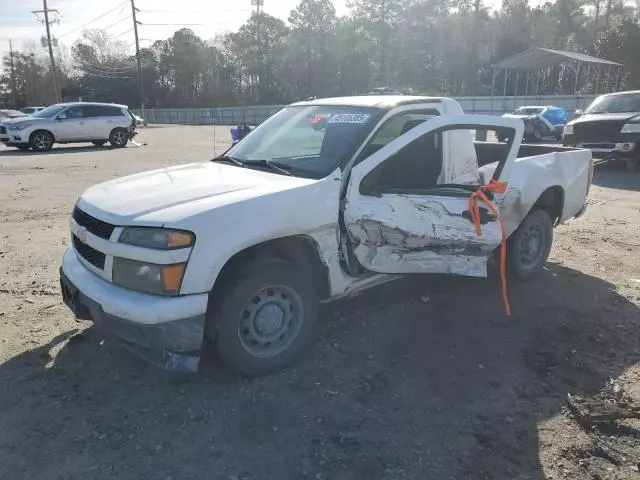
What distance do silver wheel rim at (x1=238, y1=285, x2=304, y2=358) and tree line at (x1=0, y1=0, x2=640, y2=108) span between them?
4214 cm

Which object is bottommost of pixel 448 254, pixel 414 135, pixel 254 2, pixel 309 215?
pixel 448 254

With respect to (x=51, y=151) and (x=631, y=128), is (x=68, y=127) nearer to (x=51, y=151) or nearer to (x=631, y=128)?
(x=51, y=151)

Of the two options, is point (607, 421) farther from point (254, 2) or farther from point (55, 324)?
point (254, 2)

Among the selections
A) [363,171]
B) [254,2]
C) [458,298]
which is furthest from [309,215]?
[254,2]

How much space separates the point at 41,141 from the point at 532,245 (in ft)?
61.5

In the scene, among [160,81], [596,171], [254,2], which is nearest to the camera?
[596,171]

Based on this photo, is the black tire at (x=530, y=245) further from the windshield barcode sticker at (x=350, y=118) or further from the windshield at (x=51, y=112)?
the windshield at (x=51, y=112)

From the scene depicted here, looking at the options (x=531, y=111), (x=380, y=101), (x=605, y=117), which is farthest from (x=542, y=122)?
(x=380, y=101)

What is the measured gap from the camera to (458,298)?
16.0ft

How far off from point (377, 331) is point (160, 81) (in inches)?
2897

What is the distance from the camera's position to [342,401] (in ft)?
10.8

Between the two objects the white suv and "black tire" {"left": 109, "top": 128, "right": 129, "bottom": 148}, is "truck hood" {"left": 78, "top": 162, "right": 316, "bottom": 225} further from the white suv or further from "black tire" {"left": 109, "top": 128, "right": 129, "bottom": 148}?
"black tire" {"left": 109, "top": 128, "right": 129, "bottom": 148}

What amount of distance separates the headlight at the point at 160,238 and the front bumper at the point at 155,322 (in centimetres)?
29

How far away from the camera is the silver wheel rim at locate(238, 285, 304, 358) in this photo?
341 centimetres
